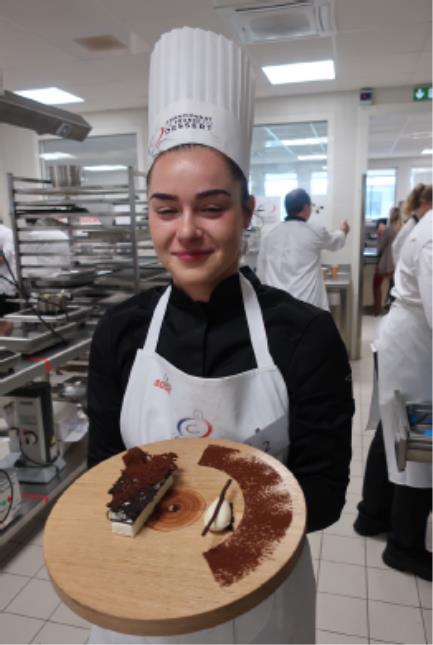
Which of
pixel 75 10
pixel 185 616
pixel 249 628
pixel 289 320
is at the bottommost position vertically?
pixel 249 628

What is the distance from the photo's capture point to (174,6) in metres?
2.68

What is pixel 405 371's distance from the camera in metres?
1.96

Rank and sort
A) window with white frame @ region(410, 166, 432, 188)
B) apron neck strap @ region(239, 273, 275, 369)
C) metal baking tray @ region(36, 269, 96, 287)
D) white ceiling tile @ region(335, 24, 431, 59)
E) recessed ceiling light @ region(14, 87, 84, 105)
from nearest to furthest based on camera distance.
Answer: apron neck strap @ region(239, 273, 275, 369)
metal baking tray @ region(36, 269, 96, 287)
white ceiling tile @ region(335, 24, 431, 59)
recessed ceiling light @ region(14, 87, 84, 105)
window with white frame @ region(410, 166, 432, 188)

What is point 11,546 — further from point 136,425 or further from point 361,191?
point 361,191

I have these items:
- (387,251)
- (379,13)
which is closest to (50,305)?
(379,13)

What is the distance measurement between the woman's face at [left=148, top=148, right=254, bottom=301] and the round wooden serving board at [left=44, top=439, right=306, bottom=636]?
349 millimetres

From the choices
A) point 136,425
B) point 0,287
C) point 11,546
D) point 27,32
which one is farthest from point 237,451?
point 0,287

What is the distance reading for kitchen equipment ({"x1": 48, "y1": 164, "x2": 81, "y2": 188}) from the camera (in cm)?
284

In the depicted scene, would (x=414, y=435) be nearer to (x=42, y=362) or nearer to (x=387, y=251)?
(x=42, y=362)

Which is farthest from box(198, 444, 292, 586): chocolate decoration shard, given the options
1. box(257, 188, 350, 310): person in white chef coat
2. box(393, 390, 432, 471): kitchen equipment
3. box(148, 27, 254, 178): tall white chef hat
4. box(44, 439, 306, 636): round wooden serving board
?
box(257, 188, 350, 310): person in white chef coat

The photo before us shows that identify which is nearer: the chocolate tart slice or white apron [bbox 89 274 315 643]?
the chocolate tart slice

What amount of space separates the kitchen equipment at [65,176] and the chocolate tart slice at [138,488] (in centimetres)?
244

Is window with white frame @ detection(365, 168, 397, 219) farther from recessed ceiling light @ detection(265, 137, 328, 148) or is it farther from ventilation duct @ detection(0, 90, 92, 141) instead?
ventilation duct @ detection(0, 90, 92, 141)

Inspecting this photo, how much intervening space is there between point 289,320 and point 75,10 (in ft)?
8.79
